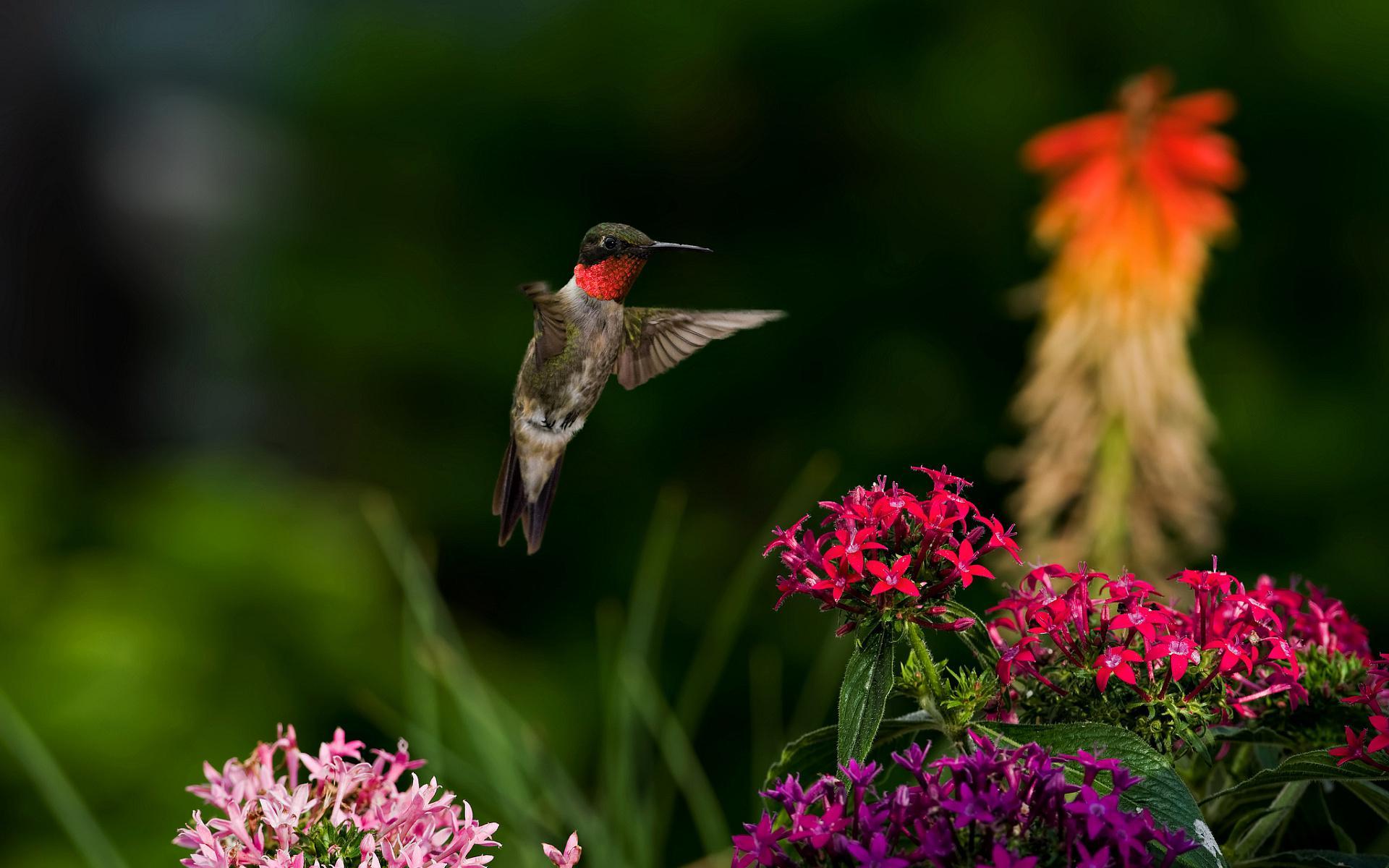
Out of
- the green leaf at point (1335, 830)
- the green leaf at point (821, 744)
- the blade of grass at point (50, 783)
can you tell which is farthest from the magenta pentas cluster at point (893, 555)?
the blade of grass at point (50, 783)

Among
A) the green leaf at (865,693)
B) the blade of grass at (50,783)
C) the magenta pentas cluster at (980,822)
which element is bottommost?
the blade of grass at (50,783)

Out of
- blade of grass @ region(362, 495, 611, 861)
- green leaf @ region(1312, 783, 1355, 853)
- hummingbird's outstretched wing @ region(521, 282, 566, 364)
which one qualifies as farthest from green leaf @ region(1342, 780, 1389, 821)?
blade of grass @ region(362, 495, 611, 861)

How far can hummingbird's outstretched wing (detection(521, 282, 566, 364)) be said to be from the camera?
0.89 m

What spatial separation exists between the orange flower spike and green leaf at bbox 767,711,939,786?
1.80 metres

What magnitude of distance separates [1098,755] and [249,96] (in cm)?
626

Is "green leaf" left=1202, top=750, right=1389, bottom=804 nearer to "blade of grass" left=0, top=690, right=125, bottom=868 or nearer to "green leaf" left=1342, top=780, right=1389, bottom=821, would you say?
"green leaf" left=1342, top=780, right=1389, bottom=821

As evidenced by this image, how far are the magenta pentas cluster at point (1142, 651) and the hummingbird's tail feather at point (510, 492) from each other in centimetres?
39

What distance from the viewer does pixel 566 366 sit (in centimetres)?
101

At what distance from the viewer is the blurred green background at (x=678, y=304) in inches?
138

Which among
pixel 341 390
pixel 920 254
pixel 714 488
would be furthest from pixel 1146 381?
pixel 341 390

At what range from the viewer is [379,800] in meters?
0.93

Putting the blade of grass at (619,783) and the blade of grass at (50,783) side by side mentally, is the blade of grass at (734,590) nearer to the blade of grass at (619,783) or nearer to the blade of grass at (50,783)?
the blade of grass at (619,783)

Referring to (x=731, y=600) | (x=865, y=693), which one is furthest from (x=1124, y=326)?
(x=865, y=693)

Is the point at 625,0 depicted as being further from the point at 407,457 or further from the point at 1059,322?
the point at 1059,322
